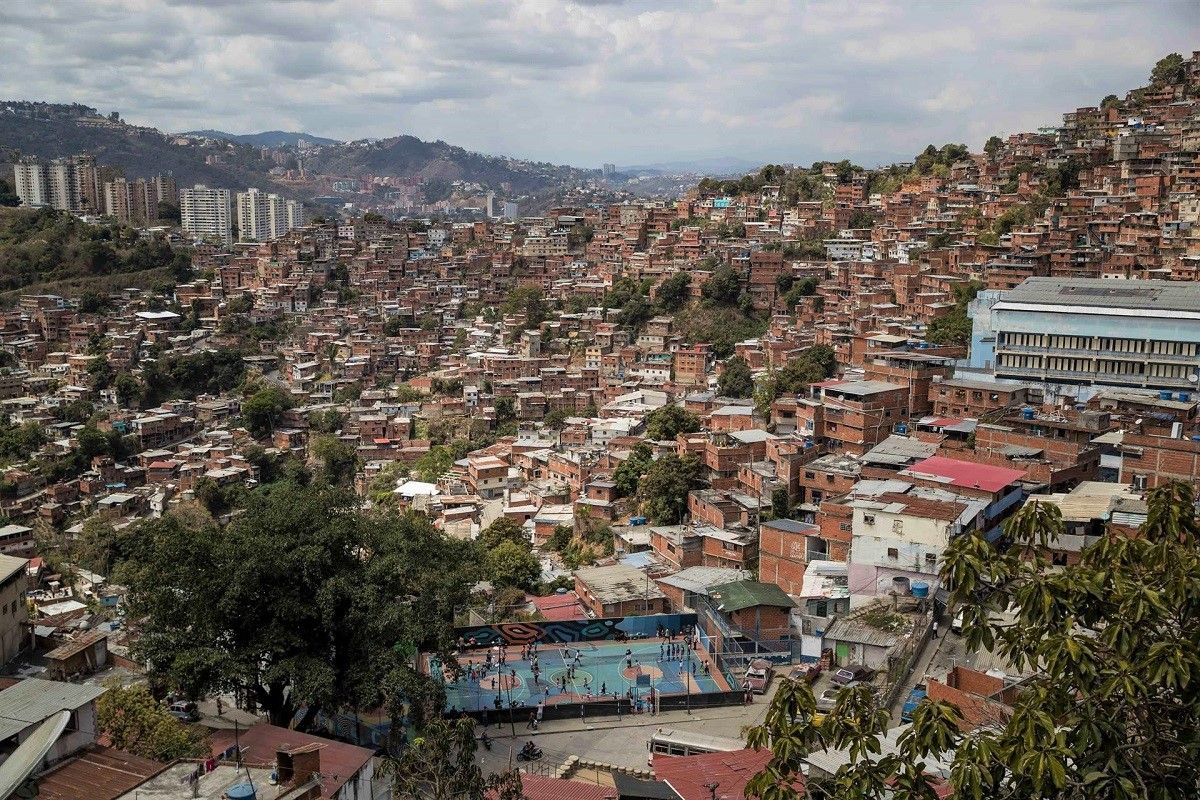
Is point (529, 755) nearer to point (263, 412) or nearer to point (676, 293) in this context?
point (263, 412)

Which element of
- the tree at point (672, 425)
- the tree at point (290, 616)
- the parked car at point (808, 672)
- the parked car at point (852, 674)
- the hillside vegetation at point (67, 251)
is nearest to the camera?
the tree at point (290, 616)

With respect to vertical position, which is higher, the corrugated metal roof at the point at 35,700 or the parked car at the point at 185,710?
the corrugated metal roof at the point at 35,700

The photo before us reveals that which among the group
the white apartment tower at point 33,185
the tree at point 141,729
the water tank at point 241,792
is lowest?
the tree at point 141,729

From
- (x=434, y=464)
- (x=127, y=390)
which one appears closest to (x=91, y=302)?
(x=127, y=390)

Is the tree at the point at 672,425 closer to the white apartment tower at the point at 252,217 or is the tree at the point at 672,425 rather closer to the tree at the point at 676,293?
the tree at the point at 676,293

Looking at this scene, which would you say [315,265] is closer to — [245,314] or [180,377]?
[245,314]

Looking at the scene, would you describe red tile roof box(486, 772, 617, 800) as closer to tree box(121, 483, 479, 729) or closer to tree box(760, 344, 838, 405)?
tree box(121, 483, 479, 729)

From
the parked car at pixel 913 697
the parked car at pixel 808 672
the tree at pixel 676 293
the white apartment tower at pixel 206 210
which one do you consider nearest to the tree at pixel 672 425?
the parked car at pixel 808 672
